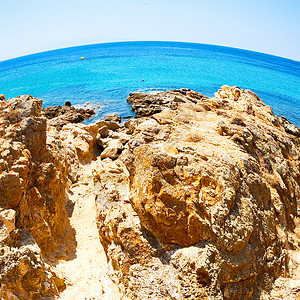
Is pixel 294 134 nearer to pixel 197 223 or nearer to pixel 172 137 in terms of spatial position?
pixel 172 137

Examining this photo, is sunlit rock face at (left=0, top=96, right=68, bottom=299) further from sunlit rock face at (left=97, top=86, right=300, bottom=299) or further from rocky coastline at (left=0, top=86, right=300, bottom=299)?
sunlit rock face at (left=97, top=86, right=300, bottom=299)

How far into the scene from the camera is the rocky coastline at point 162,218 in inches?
197

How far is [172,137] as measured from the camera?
7.24m

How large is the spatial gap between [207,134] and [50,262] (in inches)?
232

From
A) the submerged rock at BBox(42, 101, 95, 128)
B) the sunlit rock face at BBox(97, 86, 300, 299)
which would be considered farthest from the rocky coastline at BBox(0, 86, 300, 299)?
the submerged rock at BBox(42, 101, 95, 128)

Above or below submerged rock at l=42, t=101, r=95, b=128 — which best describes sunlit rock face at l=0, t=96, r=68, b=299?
below

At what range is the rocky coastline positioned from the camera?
5016 mm

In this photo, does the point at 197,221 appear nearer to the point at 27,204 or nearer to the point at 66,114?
the point at 27,204

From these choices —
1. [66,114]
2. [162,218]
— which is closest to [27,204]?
[162,218]

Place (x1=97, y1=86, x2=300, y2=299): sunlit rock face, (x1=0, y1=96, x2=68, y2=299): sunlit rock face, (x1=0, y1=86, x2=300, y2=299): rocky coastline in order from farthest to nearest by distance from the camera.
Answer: (x1=0, y1=96, x2=68, y2=299): sunlit rock face
(x1=0, y1=86, x2=300, y2=299): rocky coastline
(x1=97, y1=86, x2=300, y2=299): sunlit rock face

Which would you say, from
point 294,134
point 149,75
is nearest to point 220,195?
point 294,134

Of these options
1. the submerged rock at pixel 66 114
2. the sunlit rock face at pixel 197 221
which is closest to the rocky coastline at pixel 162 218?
the sunlit rock face at pixel 197 221

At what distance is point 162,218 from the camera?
526cm

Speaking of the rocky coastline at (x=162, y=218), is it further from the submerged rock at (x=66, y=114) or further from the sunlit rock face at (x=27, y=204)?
the submerged rock at (x=66, y=114)
